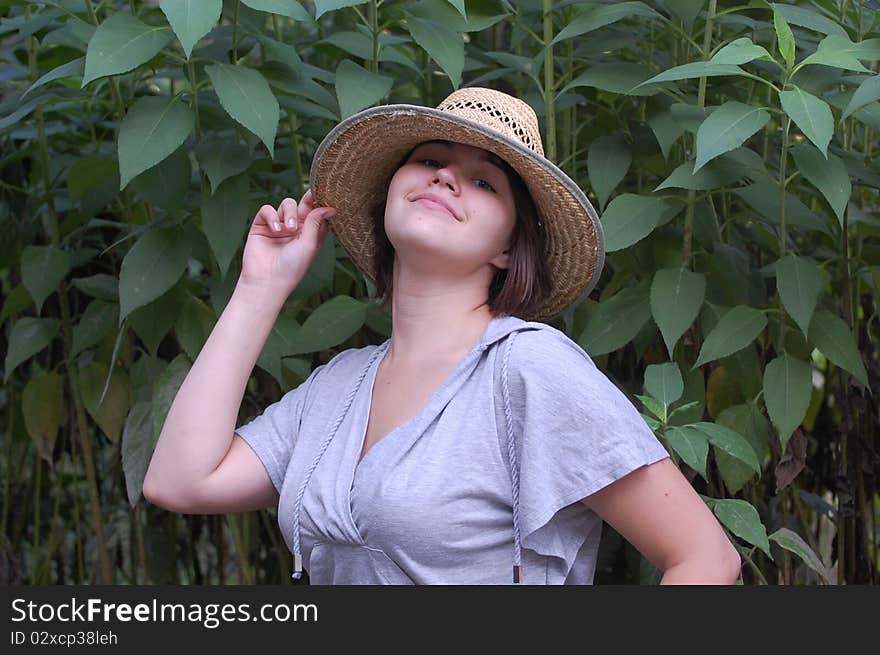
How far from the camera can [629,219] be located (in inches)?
77.1

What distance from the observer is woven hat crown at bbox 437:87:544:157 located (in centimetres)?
160

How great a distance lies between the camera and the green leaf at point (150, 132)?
1869 mm

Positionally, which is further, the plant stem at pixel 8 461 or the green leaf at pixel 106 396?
the plant stem at pixel 8 461

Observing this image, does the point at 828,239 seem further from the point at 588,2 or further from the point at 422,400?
the point at 422,400

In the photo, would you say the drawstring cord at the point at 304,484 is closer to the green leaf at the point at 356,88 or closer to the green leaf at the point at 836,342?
the green leaf at the point at 356,88

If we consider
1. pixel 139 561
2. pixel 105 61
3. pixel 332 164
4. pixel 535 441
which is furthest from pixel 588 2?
pixel 139 561

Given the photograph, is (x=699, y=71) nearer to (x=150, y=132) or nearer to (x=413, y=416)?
(x=413, y=416)

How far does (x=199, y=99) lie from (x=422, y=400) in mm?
851

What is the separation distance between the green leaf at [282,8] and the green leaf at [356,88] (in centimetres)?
13

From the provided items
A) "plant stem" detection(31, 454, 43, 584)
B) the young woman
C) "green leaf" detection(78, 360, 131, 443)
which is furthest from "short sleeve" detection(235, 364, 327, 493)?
"plant stem" detection(31, 454, 43, 584)

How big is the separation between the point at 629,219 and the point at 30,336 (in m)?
1.17

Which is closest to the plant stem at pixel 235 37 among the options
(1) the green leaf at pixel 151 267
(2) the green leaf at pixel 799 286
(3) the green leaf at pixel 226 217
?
(3) the green leaf at pixel 226 217

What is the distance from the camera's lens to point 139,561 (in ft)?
8.71

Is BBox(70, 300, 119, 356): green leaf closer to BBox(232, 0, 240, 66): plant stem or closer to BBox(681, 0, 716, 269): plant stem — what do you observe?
BBox(232, 0, 240, 66): plant stem
